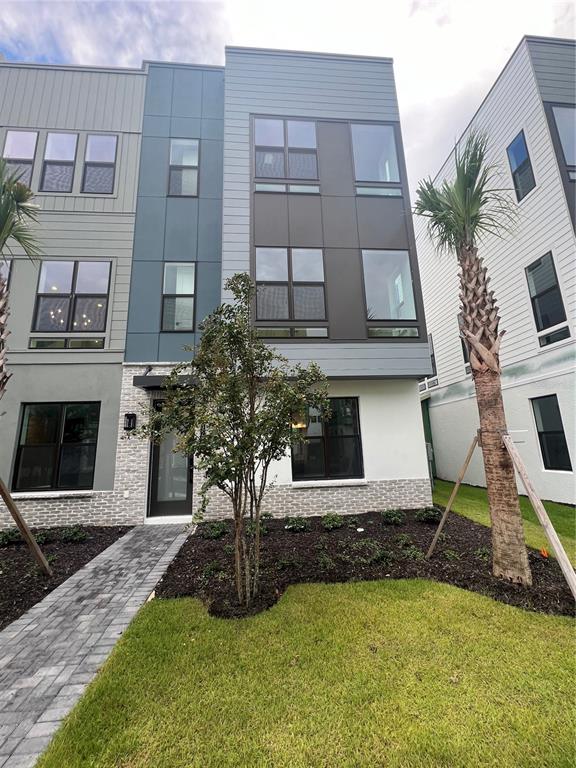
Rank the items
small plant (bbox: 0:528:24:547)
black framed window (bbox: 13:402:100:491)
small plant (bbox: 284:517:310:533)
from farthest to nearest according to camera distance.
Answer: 1. black framed window (bbox: 13:402:100:491)
2. small plant (bbox: 284:517:310:533)
3. small plant (bbox: 0:528:24:547)

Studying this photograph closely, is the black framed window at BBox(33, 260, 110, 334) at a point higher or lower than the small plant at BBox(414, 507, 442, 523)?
higher

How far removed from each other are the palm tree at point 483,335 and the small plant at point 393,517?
99.3 inches

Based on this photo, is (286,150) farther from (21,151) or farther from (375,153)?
(21,151)

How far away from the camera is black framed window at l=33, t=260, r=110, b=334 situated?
8207mm

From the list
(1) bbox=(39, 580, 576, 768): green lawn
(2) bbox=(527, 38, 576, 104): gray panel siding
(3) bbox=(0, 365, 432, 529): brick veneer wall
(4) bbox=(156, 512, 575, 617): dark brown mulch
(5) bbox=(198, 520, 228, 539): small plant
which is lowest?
(1) bbox=(39, 580, 576, 768): green lawn

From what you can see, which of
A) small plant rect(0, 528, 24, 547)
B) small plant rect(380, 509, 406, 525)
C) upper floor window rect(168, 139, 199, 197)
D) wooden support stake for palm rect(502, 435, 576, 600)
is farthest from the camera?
upper floor window rect(168, 139, 199, 197)

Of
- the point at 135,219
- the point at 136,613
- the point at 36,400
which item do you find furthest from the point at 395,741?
the point at 135,219

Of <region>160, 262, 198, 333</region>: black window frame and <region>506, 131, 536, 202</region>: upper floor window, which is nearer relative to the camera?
<region>160, 262, 198, 333</region>: black window frame

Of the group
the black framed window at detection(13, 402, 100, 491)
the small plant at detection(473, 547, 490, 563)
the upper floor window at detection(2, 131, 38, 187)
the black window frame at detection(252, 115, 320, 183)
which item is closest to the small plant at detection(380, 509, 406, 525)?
the small plant at detection(473, 547, 490, 563)

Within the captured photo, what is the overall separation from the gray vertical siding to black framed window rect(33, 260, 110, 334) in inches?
31.6

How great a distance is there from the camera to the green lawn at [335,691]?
2.20 m

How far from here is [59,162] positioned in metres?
9.14

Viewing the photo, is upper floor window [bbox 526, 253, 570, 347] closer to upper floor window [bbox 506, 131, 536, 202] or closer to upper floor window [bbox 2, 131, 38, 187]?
upper floor window [bbox 506, 131, 536, 202]

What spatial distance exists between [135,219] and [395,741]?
10776 mm
